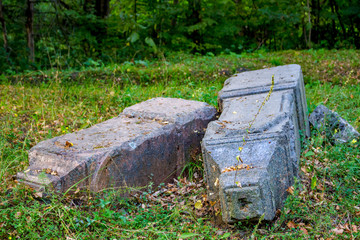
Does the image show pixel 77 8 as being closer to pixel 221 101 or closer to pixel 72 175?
pixel 221 101

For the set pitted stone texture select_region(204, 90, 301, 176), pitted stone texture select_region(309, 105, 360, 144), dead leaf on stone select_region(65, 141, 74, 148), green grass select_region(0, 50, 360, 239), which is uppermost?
pitted stone texture select_region(204, 90, 301, 176)

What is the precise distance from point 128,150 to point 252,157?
1.01 m

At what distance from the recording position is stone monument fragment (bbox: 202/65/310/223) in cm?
254

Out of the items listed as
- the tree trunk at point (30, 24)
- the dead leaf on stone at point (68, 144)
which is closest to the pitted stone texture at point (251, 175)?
the dead leaf on stone at point (68, 144)

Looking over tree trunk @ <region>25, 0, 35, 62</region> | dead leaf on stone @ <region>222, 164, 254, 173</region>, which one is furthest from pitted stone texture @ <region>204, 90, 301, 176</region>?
tree trunk @ <region>25, 0, 35, 62</region>

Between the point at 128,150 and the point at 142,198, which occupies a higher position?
the point at 128,150

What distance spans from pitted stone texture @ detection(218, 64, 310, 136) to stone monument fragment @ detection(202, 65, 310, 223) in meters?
0.12

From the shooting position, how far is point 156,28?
423 inches

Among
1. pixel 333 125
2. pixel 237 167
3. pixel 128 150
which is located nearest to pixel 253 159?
pixel 237 167

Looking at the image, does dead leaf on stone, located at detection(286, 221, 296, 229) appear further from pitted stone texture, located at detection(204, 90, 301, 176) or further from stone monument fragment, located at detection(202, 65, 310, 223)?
pitted stone texture, located at detection(204, 90, 301, 176)

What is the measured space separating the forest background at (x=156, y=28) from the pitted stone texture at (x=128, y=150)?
17.0 ft

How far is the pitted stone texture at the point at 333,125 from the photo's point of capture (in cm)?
405

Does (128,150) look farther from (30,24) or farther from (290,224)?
(30,24)

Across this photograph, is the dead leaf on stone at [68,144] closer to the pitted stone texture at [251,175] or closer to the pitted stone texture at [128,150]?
the pitted stone texture at [128,150]
